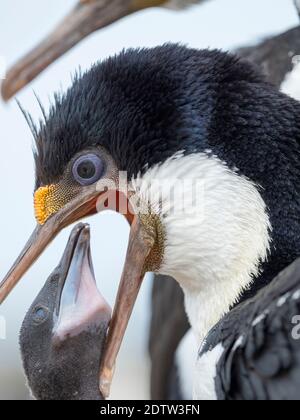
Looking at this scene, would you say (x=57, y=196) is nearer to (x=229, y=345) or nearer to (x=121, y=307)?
(x=121, y=307)

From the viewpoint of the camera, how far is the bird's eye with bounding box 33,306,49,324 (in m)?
1.99

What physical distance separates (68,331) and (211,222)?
1.10 feet

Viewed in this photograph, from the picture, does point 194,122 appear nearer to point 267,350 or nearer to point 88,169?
point 88,169

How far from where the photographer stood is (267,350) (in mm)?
1709

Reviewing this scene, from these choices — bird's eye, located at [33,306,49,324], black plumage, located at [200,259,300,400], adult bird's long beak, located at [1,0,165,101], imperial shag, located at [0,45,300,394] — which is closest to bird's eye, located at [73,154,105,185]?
imperial shag, located at [0,45,300,394]

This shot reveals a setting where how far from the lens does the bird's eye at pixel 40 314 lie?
78.3 inches

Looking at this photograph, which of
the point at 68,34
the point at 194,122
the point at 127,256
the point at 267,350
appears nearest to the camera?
the point at 267,350

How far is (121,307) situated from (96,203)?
0.68 feet

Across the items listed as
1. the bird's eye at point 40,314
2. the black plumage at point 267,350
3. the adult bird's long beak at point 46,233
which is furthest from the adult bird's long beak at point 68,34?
the black plumage at point 267,350

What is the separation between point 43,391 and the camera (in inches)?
76.9

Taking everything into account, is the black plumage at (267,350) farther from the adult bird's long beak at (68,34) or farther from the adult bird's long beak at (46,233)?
the adult bird's long beak at (68,34)

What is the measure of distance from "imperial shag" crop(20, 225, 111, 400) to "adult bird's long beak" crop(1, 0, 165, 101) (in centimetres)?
87

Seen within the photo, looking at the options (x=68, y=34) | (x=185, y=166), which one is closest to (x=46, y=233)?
(x=185, y=166)
